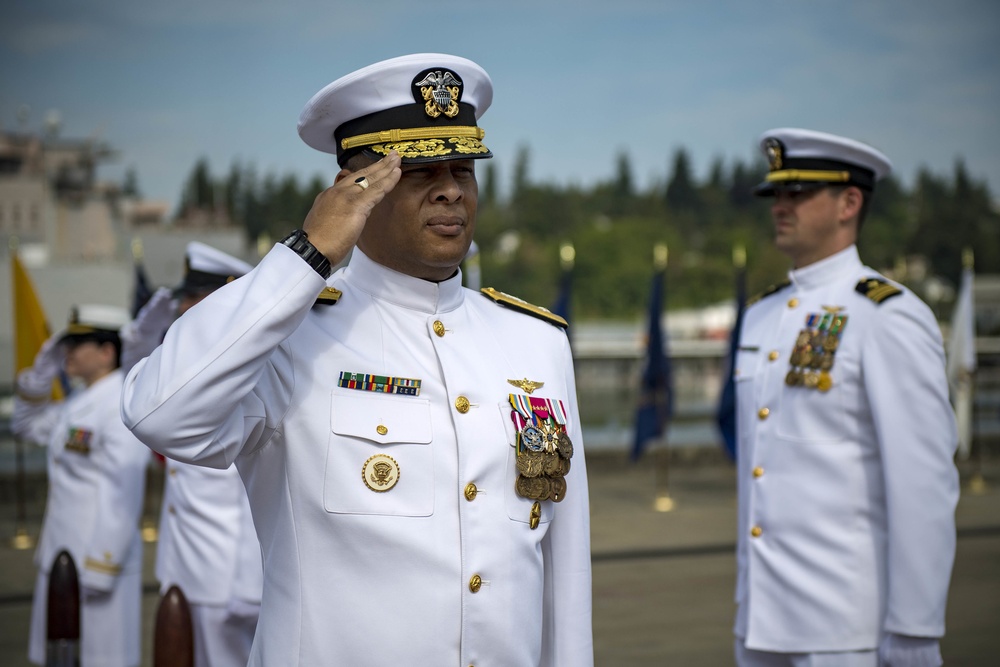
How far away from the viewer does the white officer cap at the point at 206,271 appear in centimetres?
480

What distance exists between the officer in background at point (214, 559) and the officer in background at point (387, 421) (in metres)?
2.10

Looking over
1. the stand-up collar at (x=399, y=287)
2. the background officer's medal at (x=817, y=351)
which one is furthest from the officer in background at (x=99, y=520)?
the stand-up collar at (x=399, y=287)

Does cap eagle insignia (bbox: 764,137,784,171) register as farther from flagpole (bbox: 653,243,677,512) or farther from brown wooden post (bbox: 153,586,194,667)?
flagpole (bbox: 653,243,677,512)

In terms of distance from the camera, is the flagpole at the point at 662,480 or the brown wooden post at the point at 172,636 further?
the flagpole at the point at 662,480

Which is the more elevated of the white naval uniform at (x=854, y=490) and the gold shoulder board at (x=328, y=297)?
the gold shoulder board at (x=328, y=297)

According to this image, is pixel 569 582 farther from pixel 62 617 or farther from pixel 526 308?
pixel 62 617

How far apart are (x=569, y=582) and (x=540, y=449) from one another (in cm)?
30

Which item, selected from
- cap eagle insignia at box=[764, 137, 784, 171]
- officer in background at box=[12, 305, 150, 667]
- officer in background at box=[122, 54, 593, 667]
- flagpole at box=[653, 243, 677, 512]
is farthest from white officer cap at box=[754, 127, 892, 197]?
flagpole at box=[653, 243, 677, 512]

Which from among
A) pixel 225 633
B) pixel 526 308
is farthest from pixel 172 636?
pixel 225 633

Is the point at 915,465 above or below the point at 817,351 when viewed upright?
→ below

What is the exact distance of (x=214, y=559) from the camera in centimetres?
441

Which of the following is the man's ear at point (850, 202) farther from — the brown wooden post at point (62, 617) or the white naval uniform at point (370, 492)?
the brown wooden post at point (62, 617)

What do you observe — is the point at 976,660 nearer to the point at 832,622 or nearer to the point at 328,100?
the point at 832,622

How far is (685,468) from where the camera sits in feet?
53.1
